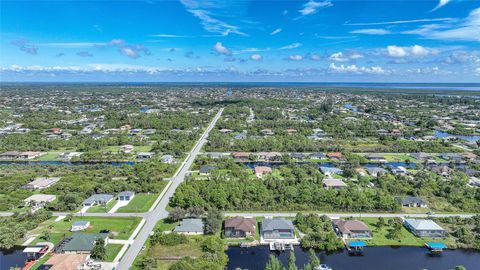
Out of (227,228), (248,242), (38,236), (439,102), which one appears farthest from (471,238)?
(439,102)

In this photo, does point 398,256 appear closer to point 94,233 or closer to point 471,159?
point 94,233

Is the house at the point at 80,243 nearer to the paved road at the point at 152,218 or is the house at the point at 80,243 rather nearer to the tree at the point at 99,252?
the tree at the point at 99,252

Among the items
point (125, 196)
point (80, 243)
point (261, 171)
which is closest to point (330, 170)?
point (261, 171)

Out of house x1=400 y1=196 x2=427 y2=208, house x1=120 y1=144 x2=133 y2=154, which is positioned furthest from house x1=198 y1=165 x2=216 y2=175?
house x1=400 y1=196 x2=427 y2=208

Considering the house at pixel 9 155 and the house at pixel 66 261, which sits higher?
the house at pixel 9 155

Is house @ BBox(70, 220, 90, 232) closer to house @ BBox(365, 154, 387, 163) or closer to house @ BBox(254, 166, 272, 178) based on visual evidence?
house @ BBox(254, 166, 272, 178)

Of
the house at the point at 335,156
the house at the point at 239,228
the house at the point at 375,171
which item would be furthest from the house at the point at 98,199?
the house at the point at 335,156
